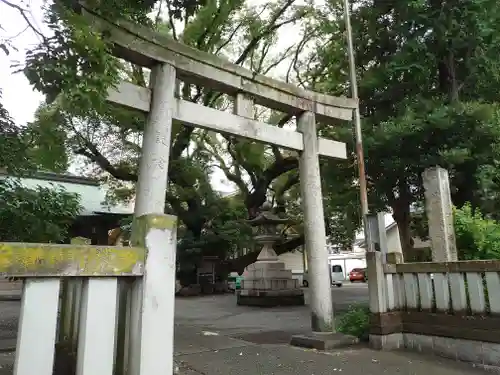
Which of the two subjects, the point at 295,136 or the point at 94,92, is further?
the point at 295,136

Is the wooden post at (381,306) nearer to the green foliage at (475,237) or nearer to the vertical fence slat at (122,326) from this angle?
the green foliage at (475,237)

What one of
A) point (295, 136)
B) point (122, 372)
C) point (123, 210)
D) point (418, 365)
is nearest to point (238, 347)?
point (418, 365)

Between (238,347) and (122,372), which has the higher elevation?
(122,372)

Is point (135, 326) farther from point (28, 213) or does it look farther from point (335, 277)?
point (335, 277)

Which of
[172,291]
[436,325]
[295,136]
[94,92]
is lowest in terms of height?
[436,325]

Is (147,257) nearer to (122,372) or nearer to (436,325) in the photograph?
(122,372)

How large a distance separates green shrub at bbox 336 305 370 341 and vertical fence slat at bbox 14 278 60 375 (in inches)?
224

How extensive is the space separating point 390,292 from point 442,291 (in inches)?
31.2

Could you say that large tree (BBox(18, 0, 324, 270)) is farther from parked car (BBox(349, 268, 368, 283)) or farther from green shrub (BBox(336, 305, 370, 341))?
parked car (BBox(349, 268, 368, 283))

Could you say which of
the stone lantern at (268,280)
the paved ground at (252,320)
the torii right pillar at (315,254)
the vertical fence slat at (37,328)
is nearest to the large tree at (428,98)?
the torii right pillar at (315,254)

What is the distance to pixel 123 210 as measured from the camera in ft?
69.2

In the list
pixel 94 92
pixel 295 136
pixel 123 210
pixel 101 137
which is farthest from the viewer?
pixel 123 210

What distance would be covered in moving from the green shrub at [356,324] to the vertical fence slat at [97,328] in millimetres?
5463

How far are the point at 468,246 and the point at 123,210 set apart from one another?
18.0 m
